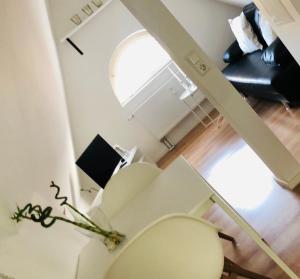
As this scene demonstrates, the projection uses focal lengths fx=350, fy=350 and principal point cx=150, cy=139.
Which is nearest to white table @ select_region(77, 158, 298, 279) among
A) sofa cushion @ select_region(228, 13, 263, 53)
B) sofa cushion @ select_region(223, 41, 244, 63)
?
sofa cushion @ select_region(228, 13, 263, 53)

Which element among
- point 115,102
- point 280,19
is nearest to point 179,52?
point 280,19

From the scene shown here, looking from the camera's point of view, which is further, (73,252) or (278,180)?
(278,180)

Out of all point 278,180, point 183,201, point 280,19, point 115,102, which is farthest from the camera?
point 115,102

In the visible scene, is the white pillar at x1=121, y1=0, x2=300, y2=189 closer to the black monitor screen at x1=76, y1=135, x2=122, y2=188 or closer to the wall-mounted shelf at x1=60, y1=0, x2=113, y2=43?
the black monitor screen at x1=76, y1=135, x2=122, y2=188

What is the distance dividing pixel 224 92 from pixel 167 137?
3044 millimetres

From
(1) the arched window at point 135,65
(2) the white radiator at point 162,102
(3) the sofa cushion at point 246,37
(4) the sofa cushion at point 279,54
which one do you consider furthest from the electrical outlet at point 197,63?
(1) the arched window at point 135,65

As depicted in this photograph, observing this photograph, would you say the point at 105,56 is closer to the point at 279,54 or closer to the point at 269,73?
the point at 269,73

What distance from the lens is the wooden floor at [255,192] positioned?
2.32m

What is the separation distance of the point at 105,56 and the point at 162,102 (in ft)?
3.68

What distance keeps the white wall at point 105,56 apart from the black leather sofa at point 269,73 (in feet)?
3.56

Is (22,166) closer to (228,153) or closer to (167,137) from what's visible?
(228,153)

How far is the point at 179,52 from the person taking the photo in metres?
2.54

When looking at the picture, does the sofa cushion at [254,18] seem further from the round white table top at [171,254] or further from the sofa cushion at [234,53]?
the round white table top at [171,254]

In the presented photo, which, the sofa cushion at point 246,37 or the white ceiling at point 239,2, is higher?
the white ceiling at point 239,2
